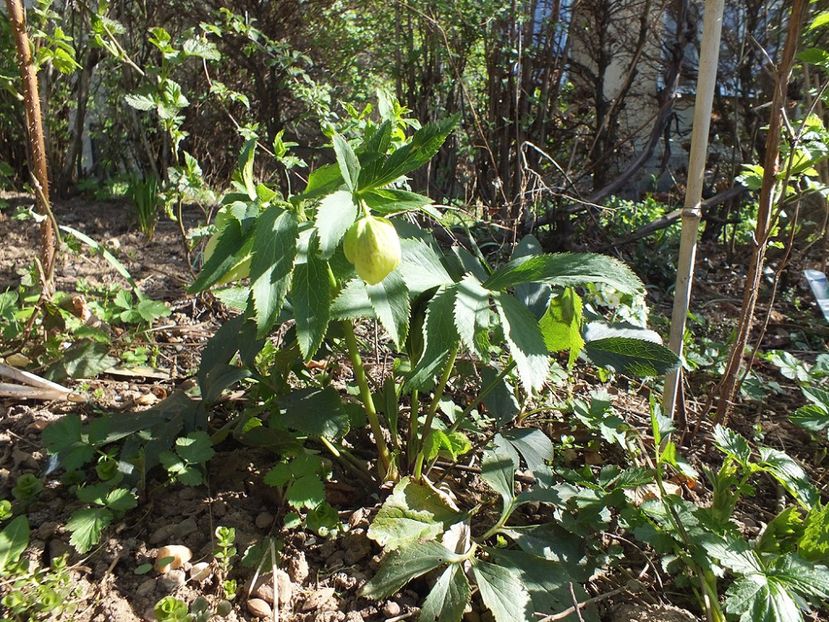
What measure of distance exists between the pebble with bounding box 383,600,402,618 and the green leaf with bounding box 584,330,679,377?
22.0 inches

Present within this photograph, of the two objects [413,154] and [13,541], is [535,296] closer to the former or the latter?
[413,154]

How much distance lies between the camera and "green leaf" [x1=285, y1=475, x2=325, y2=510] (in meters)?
1.17

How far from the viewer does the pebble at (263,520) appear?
4.13ft

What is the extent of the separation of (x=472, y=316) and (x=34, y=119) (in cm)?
148

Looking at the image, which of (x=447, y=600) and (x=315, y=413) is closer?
(x=447, y=600)

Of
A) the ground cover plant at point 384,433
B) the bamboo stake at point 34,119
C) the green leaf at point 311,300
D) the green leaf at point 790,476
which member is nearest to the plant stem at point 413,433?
the ground cover plant at point 384,433

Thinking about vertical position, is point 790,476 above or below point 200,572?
above

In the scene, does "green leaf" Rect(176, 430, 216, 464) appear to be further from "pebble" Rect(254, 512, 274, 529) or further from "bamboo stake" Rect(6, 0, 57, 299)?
"bamboo stake" Rect(6, 0, 57, 299)

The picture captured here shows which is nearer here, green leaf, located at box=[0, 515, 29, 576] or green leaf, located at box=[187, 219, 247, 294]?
green leaf, located at box=[187, 219, 247, 294]

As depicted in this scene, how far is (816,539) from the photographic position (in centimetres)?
107

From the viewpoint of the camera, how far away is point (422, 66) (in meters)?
4.01

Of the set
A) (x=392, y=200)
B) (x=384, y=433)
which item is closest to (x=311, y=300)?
(x=392, y=200)

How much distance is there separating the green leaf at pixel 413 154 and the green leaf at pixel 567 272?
25 cm

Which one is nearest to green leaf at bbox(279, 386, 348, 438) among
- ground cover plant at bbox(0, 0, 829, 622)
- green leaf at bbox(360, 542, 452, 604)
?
ground cover plant at bbox(0, 0, 829, 622)
